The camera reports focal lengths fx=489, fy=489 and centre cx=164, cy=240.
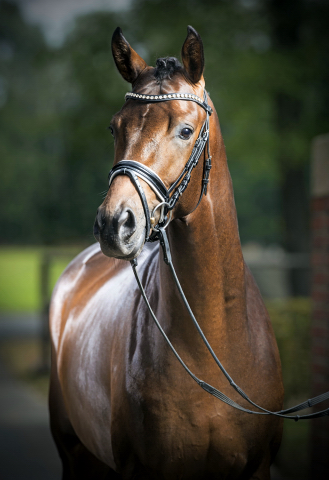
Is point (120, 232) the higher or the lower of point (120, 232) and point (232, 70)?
the lower

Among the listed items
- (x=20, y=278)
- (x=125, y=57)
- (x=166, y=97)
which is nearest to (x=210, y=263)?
(x=166, y=97)

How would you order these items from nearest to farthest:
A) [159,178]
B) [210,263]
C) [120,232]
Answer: [120,232] → [159,178] → [210,263]

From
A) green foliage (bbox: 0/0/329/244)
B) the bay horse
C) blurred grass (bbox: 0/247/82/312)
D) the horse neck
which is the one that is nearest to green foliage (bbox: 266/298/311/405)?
green foliage (bbox: 0/0/329/244)

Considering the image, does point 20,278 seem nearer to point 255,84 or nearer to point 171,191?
point 255,84

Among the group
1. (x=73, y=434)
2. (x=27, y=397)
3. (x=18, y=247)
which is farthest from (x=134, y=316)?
(x=18, y=247)

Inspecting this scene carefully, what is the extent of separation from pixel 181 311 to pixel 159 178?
25.2 inches

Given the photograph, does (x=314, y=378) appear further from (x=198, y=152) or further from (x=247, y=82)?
(x=247, y=82)

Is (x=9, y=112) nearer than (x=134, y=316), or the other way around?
(x=134, y=316)

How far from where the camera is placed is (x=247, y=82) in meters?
7.73

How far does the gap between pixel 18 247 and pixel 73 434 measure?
19.2 m

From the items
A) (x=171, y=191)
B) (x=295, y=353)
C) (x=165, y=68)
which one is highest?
(x=165, y=68)

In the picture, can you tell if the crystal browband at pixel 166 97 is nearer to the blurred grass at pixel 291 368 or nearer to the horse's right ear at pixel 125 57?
the horse's right ear at pixel 125 57

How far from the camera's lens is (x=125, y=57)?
2.10 m

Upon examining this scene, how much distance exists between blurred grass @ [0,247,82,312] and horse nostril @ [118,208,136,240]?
49.1ft
